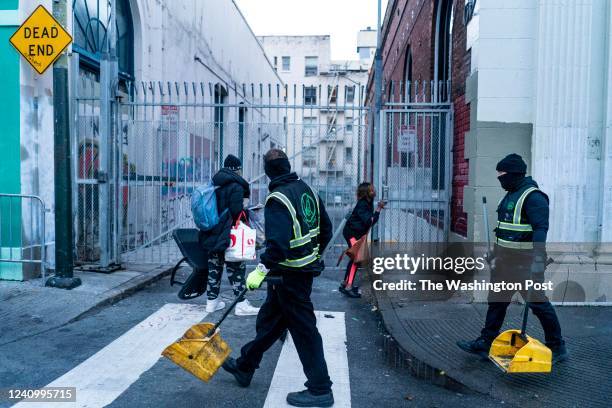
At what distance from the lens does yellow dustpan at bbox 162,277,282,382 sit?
427cm

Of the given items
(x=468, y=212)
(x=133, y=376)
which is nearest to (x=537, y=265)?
(x=468, y=212)

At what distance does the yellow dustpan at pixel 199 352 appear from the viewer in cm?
427

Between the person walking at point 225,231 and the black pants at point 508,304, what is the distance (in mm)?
2748

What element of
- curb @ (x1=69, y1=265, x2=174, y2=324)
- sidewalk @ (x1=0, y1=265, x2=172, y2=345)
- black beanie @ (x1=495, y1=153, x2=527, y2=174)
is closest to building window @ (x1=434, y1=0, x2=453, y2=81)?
black beanie @ (x1=495, y1=153, x2=527, y2=174)

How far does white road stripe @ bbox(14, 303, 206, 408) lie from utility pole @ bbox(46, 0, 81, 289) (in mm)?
1634

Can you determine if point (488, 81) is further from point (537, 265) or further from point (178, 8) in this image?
point (178, 8)

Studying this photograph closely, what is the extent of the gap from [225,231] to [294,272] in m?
2.46

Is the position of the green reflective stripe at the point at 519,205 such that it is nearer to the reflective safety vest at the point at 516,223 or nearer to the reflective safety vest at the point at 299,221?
the reflective safety vest at the point at 516,223

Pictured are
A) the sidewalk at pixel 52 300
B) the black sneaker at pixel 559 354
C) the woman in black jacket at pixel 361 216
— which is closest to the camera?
the black sneaker at pixel 559 354

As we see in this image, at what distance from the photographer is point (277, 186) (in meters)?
4.50

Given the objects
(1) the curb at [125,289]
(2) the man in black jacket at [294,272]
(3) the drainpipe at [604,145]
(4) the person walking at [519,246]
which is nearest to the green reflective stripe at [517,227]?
(4) the person walking at [519,246]

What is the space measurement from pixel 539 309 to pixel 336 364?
1935 mm

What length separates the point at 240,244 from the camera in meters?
6.82

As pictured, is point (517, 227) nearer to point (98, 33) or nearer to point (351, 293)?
point (351, 293)
